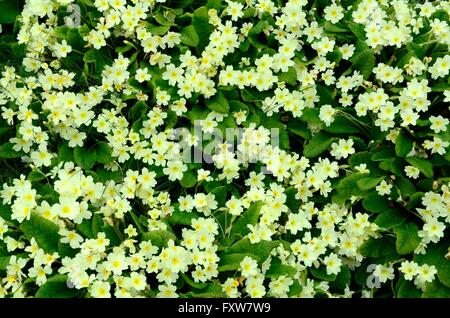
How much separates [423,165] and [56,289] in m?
2.23

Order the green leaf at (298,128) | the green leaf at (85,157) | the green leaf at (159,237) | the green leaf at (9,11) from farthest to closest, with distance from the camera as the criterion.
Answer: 1. the green leaf at (9,11)
2. the green leaf at (298,128)
3. the green leaf at (85,157)
4. the green leaf at (159,237)

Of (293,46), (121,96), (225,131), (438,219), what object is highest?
(293,46)

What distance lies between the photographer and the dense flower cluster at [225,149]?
335 cm

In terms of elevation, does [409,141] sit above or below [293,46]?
below

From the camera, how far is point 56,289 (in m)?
3.23

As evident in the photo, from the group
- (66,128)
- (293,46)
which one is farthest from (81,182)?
(293,46)

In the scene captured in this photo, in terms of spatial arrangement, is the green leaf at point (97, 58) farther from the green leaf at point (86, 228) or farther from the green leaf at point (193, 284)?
the green leaf at point (193, 284)

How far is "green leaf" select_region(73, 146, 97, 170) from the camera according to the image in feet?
12.5

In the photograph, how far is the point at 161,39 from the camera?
414cm

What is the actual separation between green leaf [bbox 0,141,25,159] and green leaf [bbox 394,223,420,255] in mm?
2405

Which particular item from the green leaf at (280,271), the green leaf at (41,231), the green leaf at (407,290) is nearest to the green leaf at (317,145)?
the green leaf at (280,271)

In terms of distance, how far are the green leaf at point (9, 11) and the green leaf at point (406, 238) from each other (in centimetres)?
315
